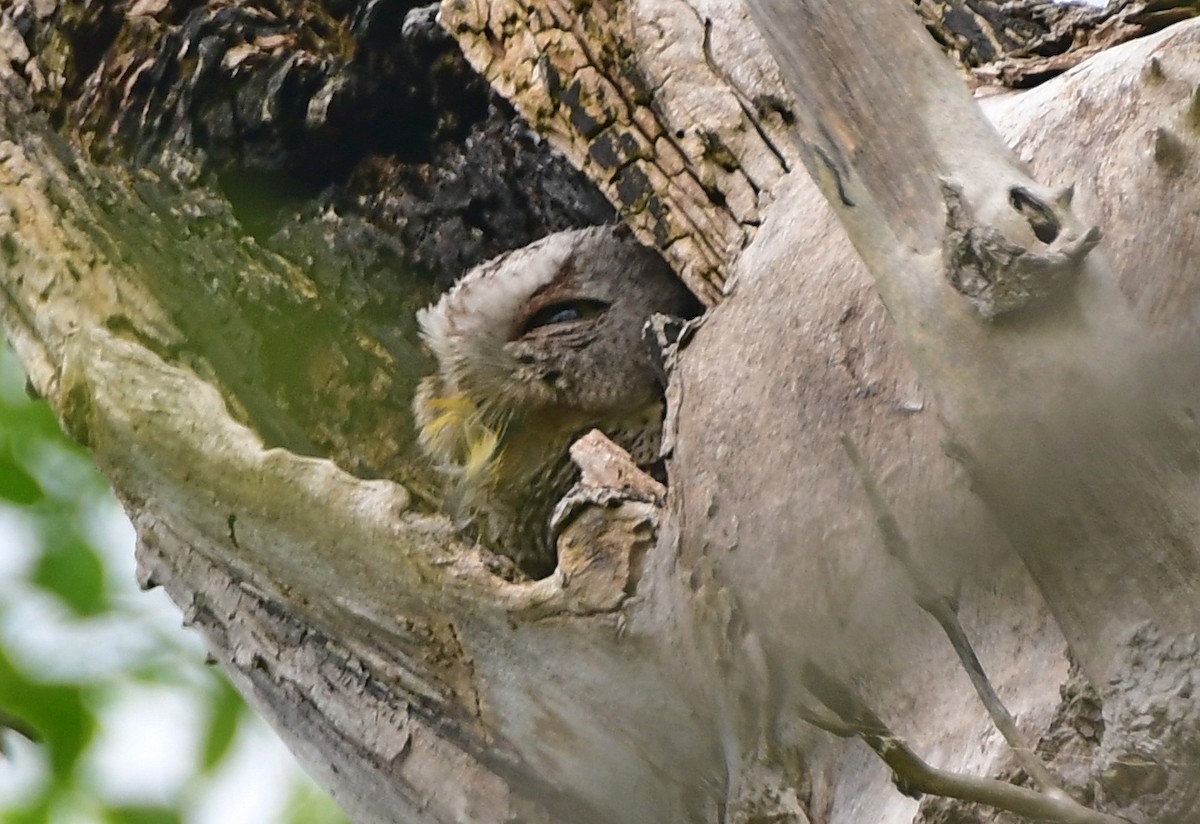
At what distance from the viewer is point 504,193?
2279 millimetres

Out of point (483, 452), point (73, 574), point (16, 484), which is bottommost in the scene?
point (483, 452)

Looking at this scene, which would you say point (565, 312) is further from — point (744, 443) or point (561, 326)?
point (744, 443)

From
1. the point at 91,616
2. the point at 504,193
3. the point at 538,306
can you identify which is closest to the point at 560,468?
the point at 538,306

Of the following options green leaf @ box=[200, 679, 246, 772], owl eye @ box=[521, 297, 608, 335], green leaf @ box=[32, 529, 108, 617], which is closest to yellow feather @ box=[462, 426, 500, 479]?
owl eye @ box=[521, 297, 608, 335]

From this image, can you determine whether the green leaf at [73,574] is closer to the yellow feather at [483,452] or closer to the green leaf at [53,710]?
the green leaf at [53,710]

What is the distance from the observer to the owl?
2029mm

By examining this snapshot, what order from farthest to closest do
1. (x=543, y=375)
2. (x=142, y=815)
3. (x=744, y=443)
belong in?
1. (x=142, y=815)
2. (x=543, y=375)
3. (x=744, y=443)

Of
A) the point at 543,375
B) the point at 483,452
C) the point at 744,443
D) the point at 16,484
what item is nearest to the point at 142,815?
the point at 16,484

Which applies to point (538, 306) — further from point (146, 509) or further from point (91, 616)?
point (91, 616)

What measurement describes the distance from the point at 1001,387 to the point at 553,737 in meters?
0.72

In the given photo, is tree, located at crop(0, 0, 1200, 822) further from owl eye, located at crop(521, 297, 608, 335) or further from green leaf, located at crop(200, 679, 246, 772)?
green leaf, located at crop(200, 679, 246, 772)

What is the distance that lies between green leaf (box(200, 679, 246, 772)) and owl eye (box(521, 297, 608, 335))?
3.31 feet

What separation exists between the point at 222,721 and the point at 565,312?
1099 mm

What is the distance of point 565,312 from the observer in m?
2.12
